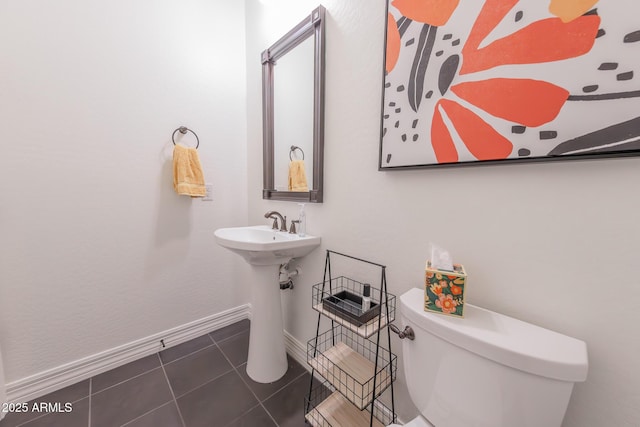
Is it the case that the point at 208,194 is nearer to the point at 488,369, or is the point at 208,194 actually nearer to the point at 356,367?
the point at 356,367

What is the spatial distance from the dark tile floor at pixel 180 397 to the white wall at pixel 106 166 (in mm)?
197

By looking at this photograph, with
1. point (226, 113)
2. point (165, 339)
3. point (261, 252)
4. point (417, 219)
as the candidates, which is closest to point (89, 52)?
point (226, 113)

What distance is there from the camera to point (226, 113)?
5.69 feet

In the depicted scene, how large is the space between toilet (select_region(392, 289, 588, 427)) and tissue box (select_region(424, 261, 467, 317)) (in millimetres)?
25

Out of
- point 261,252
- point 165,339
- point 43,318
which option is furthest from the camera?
point 165,339

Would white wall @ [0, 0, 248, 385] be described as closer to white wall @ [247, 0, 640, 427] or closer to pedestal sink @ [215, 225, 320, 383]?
pedestal sink @ [215, 225, 320, 383]

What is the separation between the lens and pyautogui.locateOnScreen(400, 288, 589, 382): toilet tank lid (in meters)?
0.49

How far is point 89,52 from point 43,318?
1443mm

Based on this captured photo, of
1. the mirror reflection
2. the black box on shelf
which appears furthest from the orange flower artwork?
the mirror reflection

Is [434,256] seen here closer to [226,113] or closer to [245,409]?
[245,409]

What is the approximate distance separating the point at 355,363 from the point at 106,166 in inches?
67.2

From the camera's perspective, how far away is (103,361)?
4.47 feet

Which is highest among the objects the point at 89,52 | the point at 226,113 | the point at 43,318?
the point at 89,52

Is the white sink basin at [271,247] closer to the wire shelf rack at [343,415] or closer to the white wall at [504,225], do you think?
the white wall at [504,225]
